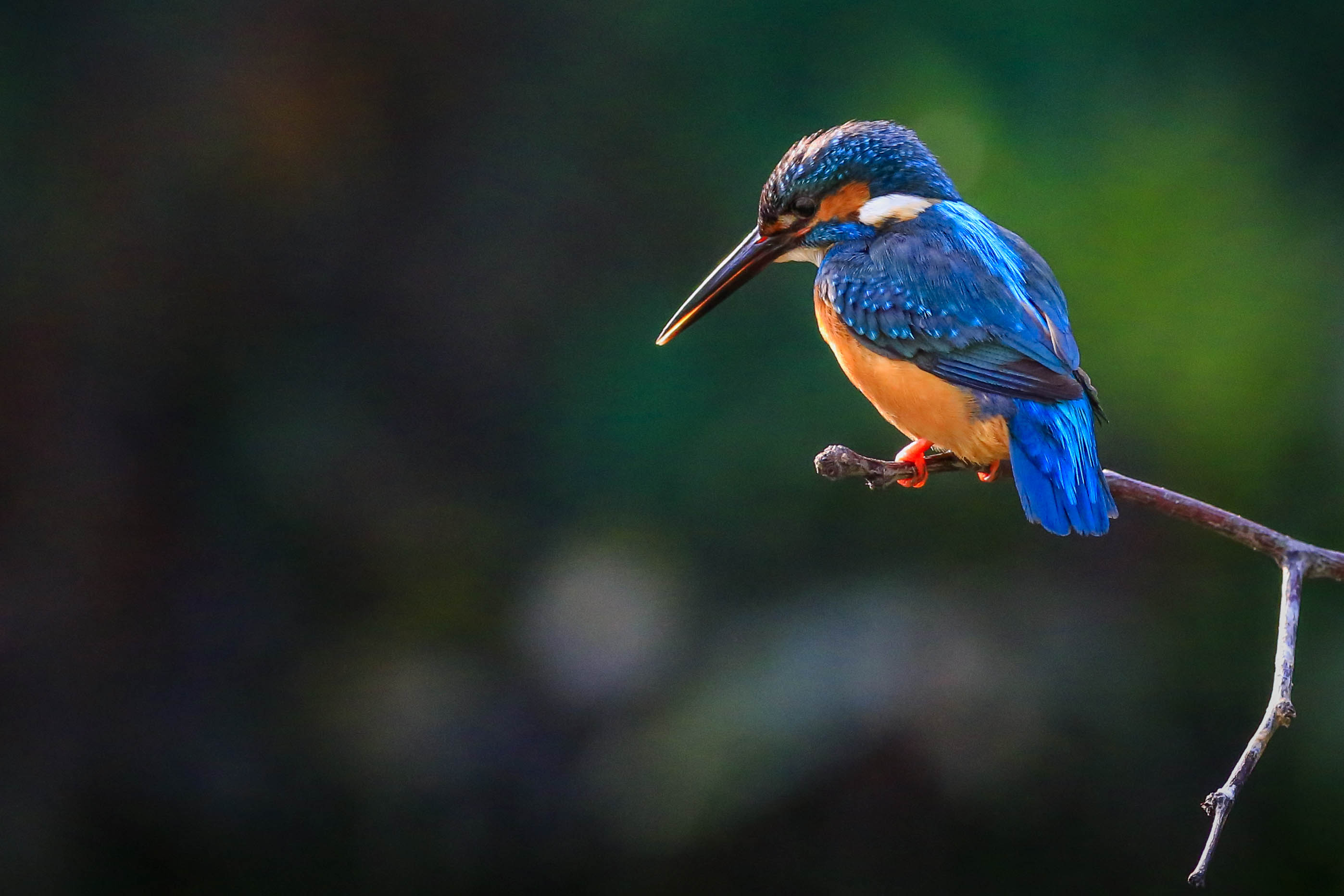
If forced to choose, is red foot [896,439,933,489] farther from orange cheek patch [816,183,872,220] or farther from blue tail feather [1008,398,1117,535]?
orange cheek patch [816,183,872,220]

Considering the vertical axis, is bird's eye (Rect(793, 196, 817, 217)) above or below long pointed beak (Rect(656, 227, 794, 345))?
above

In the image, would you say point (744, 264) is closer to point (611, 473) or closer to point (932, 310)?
point (932, 310)

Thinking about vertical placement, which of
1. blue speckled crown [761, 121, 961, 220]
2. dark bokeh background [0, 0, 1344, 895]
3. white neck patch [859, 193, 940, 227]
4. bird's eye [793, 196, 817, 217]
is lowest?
dark bokeh background [0, 0, 1344, 895]

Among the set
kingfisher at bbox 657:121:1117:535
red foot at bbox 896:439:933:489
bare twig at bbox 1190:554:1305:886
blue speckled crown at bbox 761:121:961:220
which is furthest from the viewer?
blue speckled crown at bbox 761:121:961:220

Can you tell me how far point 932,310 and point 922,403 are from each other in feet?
0.49

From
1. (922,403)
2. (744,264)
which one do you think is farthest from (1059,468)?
(744,264)

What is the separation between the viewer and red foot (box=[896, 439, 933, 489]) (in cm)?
198

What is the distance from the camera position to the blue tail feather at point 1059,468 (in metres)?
1.74

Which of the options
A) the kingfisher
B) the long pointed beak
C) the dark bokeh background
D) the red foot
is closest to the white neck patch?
the kingfisher

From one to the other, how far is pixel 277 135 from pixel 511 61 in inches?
29.0

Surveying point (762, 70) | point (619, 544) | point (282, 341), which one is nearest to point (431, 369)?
point (282, 341)

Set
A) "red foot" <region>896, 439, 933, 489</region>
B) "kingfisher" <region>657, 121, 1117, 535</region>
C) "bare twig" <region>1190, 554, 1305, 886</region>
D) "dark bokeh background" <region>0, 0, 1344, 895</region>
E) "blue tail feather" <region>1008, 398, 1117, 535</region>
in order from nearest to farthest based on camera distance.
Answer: "bare twig" <region>1190, 554, 1305, 886</region>, "blue tail feather" <region>1008, 398, 1117, 535</region>, "kingfisher" <region>657, 121, 1117, 535</region>, "red foot" <region>896, 439, 933, 489</region>, "dark bokeh background" <region>0, 0, 1344, 895</region>

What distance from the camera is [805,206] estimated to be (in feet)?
7.15

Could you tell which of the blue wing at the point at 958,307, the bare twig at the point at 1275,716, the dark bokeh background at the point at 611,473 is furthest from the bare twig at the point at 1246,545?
the dark bokeh background at the point at 611,473
